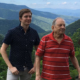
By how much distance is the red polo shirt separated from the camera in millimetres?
2279

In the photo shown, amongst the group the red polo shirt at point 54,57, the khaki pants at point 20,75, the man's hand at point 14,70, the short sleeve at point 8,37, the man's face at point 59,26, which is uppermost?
the man's face at point 59,26

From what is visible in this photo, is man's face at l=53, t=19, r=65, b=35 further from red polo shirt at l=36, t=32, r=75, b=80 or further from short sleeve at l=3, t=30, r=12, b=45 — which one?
short sleeve at l=3, t=30, r=12, b=45

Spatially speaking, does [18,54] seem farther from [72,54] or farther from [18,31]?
[72,54]

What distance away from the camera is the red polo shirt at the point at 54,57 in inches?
89.7

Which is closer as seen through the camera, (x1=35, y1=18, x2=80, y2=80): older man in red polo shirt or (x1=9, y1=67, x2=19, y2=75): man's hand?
(x1=35, y1=18, x2=80, y2=80): older man in red polo shirt

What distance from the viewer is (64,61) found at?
90.7 inches

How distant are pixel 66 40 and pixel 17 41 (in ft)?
2.15

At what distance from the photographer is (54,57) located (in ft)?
7.47

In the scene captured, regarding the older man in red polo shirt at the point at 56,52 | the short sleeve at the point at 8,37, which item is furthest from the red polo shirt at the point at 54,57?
the short sleeve at the point at 8,37

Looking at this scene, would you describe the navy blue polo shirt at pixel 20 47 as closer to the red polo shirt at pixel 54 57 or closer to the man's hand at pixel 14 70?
the man's hand at pixel 14 70

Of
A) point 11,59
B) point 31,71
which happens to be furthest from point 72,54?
point 11,59

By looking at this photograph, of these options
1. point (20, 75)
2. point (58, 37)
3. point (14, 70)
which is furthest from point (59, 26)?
point (20, 75)

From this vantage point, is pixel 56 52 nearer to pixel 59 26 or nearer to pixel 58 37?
pixel 58 37

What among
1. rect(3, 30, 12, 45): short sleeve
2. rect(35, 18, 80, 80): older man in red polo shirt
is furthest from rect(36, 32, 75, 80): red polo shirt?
rect(3, 30, 12, 45): short sleeve
